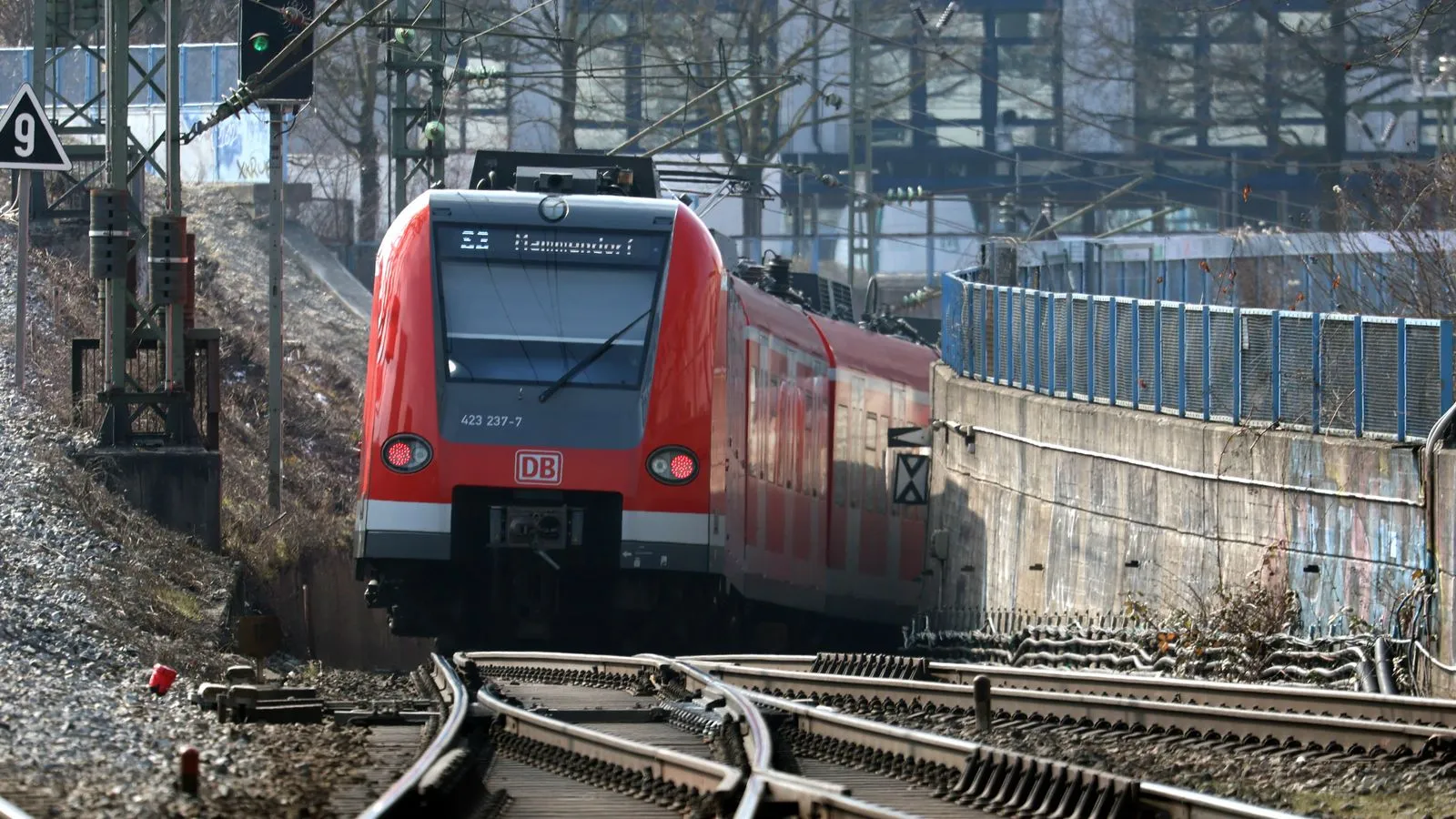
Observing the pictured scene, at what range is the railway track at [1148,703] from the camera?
9680 millimetres

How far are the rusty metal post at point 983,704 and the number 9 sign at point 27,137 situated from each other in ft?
29.9

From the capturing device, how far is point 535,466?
1573 centimetres

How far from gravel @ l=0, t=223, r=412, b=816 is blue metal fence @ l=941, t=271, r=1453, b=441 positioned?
686 centimetres

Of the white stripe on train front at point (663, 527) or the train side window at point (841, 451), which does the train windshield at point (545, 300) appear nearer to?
the white stripe on train front at point (663, 527)

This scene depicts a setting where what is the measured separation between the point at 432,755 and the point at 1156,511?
10.4 meters

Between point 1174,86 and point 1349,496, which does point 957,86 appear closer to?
point 1174,86

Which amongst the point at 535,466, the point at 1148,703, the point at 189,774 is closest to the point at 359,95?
the point at 535,466

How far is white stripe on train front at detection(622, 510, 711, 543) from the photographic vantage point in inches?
623

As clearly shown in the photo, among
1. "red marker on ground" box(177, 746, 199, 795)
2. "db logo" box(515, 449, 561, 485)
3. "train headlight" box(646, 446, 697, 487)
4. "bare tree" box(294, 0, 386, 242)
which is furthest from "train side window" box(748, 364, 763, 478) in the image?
"bare tree" box(294, 0, 386, 242)

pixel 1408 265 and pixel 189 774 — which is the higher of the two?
pixel 1408 265

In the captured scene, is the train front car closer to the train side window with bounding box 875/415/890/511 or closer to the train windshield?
the train windshield

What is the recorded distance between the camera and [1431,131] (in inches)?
2542

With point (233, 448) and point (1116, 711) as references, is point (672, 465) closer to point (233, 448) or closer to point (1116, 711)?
point (1116, 711)

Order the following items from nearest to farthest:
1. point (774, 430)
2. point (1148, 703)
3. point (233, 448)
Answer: point (1148, 703), point (774, 430), point (233, 448)
